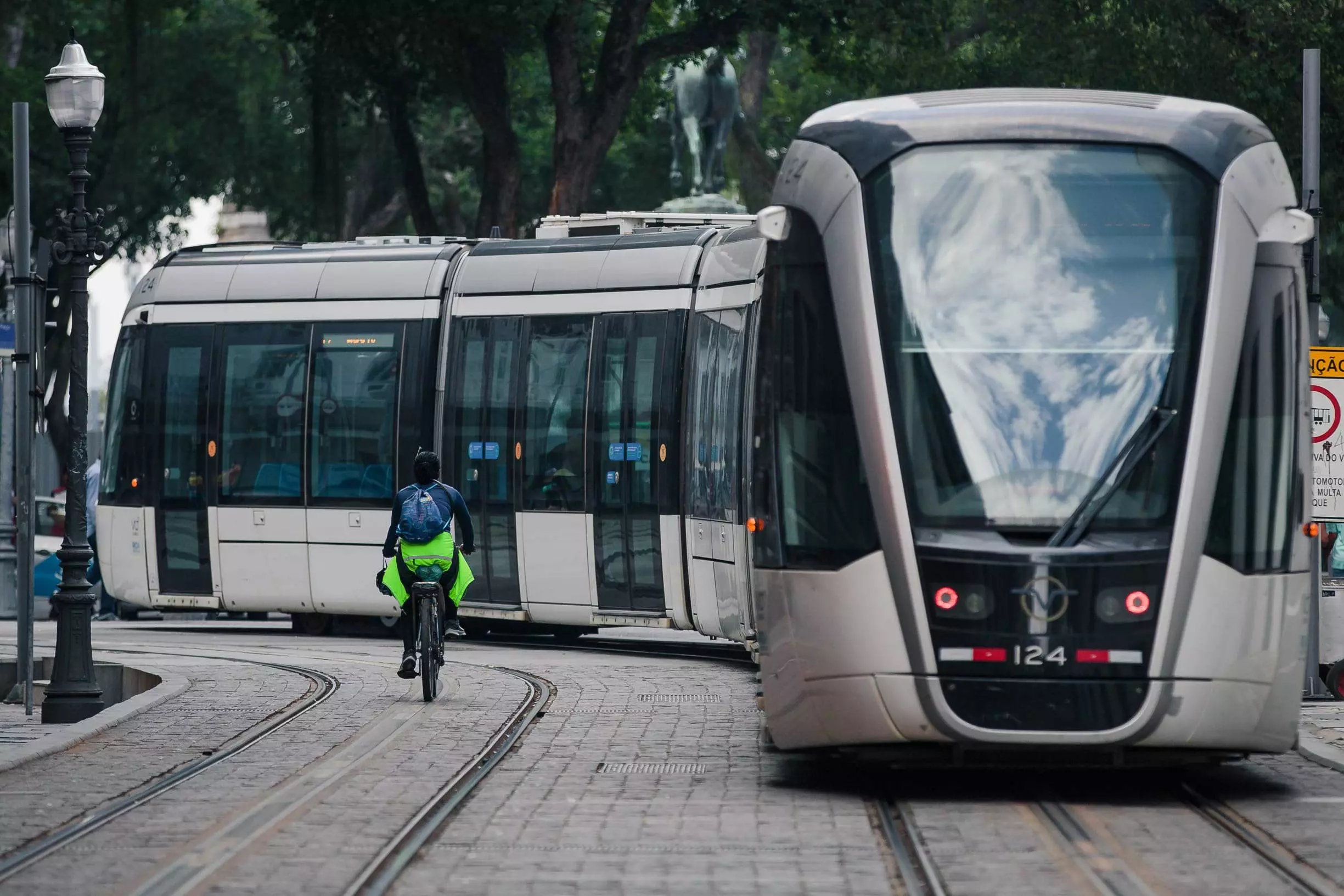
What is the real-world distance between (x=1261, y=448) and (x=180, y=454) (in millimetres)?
13663

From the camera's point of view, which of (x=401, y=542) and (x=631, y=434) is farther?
(x=631, y=434)

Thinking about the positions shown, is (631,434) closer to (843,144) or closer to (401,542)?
(401,542)

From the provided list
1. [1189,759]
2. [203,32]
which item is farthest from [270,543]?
[203,32]

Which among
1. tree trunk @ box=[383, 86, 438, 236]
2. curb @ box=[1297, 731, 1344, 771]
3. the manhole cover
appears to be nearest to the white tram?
curb @ box=[1297, 731, 1344, 771]

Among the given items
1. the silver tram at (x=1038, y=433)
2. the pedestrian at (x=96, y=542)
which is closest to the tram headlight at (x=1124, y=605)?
the silver tram at (x=1038, y=433)

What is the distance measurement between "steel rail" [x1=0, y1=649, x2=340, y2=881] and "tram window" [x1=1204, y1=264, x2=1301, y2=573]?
4684 mm

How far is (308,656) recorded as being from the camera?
20.5 meters

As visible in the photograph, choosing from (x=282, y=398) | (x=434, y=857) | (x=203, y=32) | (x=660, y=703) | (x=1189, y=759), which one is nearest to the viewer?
(x=434, y=857)

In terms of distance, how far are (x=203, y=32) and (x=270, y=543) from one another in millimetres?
24442

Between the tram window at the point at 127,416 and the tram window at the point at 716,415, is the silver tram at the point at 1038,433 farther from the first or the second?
the tram window at the point at 127,416

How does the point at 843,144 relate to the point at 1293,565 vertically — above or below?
above

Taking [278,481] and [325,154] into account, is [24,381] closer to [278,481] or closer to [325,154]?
[278,481]

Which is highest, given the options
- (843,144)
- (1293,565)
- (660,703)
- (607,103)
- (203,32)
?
(203,32)

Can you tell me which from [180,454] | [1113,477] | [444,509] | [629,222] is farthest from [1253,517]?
[180,454]
